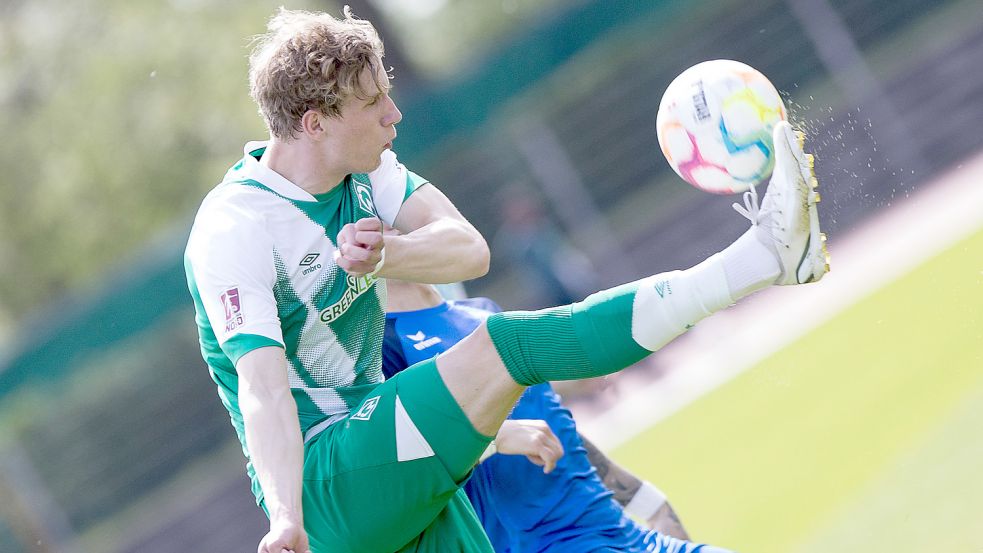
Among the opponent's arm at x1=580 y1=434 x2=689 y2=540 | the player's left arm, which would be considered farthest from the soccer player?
the opponent's arm at x1=580 y1=434 x2=689 y2=540

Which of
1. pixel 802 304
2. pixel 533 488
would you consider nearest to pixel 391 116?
pixel 533 488

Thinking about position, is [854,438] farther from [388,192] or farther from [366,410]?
[366,410]

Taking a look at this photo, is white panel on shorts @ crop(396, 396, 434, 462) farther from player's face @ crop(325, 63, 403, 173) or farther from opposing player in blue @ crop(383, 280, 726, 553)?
player's face @ crop(325, 63, 403, 173)

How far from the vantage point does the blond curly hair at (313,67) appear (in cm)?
367

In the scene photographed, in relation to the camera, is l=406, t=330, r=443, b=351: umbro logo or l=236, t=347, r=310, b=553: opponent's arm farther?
l=406, t=330, r=443, b=351: umbro logo

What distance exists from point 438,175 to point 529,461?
967 centimetres

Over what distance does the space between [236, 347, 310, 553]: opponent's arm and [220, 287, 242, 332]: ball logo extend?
0.32 ft

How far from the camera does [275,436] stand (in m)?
3.34

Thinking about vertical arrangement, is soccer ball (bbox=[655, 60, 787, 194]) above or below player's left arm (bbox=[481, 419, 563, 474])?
above

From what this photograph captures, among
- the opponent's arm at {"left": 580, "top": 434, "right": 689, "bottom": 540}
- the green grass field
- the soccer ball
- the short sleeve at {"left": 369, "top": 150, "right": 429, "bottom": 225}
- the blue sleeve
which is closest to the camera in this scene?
the soccer ball

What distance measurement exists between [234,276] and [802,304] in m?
8.02

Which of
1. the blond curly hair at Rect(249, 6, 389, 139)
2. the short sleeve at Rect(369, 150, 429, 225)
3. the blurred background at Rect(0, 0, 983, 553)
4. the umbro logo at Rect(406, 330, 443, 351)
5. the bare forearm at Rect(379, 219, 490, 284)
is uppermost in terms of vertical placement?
the blurred background at Rect(0, 0, 983, 553)

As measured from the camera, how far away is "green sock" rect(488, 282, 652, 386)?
316 centimetres

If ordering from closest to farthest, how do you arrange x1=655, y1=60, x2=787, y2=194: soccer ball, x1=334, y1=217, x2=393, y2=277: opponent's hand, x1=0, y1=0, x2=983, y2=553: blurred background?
x1=334, y1=217, x2=393, y2=277: opponent's hand → x1=655, y1=60, x2=787, y2=194: soccer ball → x1=0, y1=0, x2=983, y2=553: blurred background
